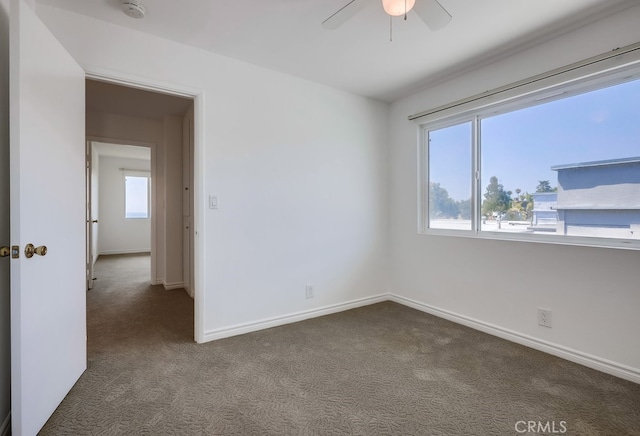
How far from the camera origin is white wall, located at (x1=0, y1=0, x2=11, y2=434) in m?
1.50

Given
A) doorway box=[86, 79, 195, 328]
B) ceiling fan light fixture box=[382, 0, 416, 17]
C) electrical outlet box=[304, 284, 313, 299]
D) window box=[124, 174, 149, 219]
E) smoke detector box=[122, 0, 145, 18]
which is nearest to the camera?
ceiling fan light fixture box=[382, 0, 416, 17]

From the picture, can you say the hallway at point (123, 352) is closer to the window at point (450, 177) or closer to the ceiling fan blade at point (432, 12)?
the ceiling fan blade at point (432, 12)

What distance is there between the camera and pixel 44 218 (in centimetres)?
157

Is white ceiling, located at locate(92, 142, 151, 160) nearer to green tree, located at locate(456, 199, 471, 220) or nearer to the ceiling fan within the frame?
the ceiling fan

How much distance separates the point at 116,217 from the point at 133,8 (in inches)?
275

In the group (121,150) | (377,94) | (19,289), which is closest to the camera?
(19,289)

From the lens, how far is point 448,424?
158cm

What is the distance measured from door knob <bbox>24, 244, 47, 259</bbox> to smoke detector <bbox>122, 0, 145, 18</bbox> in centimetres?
154

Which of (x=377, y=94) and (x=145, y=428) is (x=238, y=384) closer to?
(x=145, y=428)

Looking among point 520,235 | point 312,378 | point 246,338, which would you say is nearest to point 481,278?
point 520,235

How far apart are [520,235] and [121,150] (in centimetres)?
760

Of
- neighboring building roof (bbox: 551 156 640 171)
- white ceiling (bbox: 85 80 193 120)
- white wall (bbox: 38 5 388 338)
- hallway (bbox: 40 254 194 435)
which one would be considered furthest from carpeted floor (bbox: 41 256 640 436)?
white ceiling (bbox: 85 80 193 120)

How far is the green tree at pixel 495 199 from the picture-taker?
2.72 meters

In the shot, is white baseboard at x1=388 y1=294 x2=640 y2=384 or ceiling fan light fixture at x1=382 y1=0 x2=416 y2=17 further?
white baseboard at x1=388 y1=294 x2=640 y2=384
